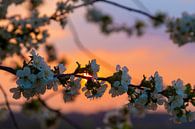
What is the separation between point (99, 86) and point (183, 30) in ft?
9.53

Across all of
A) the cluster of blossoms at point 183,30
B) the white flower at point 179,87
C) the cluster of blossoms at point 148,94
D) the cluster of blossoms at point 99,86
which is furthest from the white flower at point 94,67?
the cluster of blossoms at point 183,30

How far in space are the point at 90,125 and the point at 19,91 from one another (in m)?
19.3

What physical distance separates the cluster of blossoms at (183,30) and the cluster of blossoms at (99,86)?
2.55m

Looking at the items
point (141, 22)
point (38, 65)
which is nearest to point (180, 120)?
point (38, 65)

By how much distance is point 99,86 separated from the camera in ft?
8.57

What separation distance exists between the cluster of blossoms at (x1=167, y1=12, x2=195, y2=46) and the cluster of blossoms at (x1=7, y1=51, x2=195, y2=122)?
2.55 meters

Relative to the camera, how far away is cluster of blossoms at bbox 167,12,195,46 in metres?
5.32

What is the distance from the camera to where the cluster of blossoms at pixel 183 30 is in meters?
5.32

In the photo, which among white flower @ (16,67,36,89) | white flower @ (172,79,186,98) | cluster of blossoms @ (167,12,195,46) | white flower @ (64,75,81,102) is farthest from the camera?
cluster of blossoms @ (167,12,195,46)

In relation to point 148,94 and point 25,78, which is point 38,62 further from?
point 148,94

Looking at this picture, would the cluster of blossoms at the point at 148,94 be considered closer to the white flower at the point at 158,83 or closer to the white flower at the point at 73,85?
the white flower at the point at 158,83

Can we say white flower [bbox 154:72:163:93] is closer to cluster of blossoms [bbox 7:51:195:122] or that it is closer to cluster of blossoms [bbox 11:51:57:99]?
cluster of blossoms [bbox 7:51:195:122]

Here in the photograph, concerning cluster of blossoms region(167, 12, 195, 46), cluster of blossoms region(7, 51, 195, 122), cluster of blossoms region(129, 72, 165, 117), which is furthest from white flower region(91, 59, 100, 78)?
cluster of blossoms region(167, 12, 195, 46)

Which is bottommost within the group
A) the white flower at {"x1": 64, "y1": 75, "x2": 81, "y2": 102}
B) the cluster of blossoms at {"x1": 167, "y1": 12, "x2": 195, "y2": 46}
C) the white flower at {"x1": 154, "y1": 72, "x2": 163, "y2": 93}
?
the white flower at {"x1": 64, "y1": 75, "x2": 81, "y2": 102}
